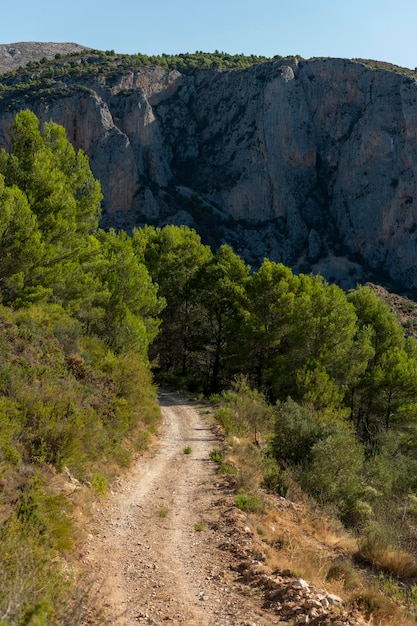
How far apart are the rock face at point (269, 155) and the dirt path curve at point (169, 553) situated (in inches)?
3191

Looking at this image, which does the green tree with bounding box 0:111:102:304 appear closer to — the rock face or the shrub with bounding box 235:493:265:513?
the shrub with bounding box 235:493:265:513

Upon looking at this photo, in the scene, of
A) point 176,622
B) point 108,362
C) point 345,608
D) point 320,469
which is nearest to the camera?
point 176,622

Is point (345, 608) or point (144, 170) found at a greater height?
point (144, 170)

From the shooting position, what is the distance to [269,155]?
330 ft

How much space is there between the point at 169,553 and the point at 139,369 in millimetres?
8648

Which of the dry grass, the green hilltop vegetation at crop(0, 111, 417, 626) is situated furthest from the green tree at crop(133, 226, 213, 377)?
the dry grass

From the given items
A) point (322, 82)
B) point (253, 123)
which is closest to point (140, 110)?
point (253, 123)

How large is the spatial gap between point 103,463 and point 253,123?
10418cm

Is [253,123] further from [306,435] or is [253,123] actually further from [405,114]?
[306,435]

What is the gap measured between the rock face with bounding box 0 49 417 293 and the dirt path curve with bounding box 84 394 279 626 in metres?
81.0

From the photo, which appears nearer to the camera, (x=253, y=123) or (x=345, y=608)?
(x=345, y=608)

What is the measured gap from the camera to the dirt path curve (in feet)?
19.7

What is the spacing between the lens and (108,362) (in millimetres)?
15617

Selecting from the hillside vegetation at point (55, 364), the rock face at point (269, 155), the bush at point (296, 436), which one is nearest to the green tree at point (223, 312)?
the hillside vegetation at point (55, 364)
